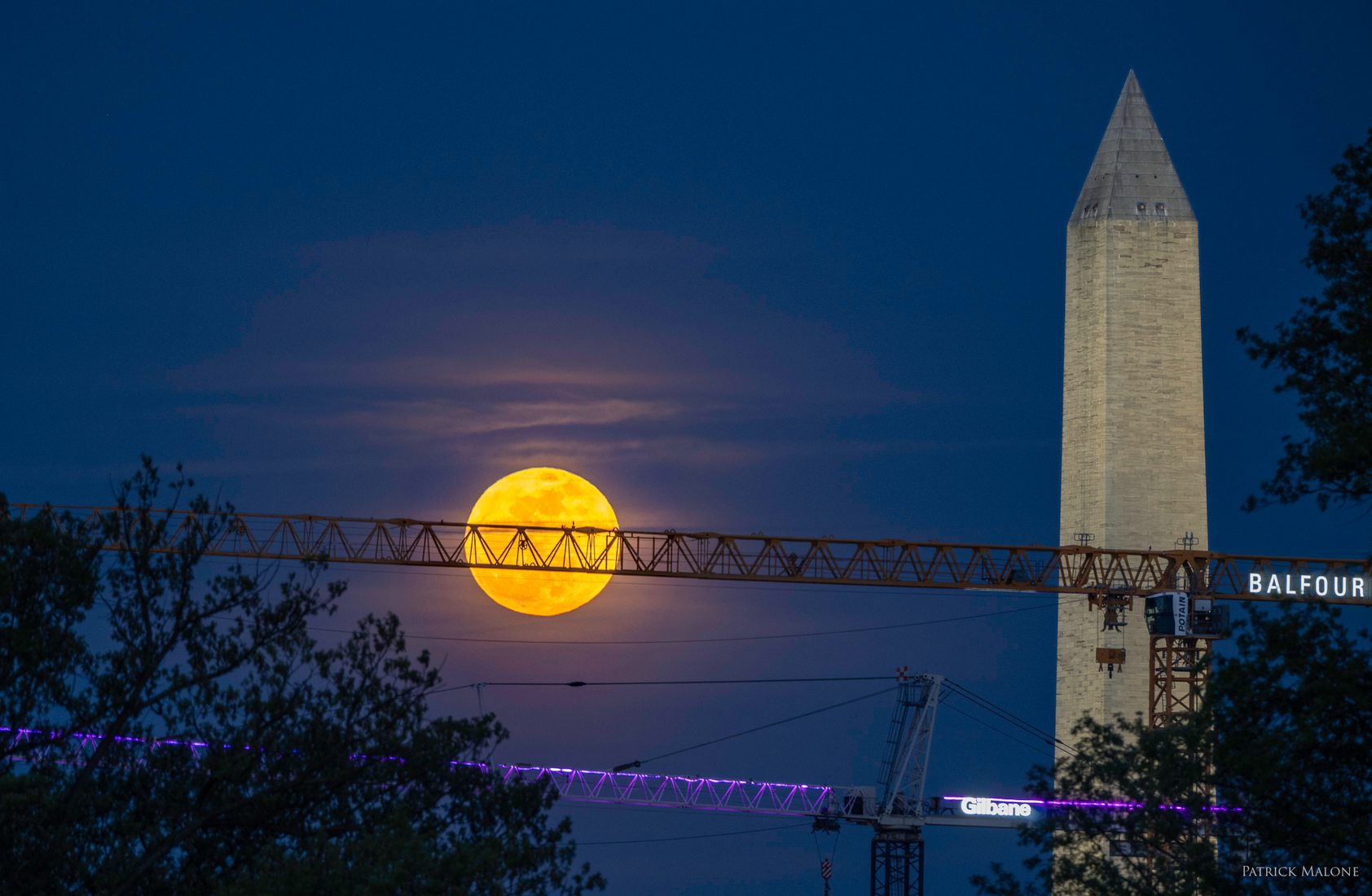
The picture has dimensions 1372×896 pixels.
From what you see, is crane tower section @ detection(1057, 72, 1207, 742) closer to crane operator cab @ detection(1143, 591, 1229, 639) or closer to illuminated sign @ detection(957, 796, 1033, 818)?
crane operator cab @ detection(1143, 591, 1229, 639)

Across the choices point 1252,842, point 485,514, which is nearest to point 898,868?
point 485,514

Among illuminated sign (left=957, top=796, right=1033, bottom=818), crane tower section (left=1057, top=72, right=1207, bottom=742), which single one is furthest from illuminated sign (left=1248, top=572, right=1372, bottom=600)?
illuminated sign (left=957, top=796, right=1033, bottom=818)

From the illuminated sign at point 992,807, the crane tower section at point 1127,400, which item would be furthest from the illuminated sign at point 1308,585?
the illuminated sign at point 992,807

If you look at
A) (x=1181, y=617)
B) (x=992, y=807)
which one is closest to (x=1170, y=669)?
(x=1181, y=617)

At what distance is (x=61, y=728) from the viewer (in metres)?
31.8

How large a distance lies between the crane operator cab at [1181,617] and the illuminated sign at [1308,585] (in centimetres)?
361

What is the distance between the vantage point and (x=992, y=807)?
11994 centimetres

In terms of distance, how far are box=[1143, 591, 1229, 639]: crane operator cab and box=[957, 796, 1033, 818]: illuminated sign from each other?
3481 centimetres

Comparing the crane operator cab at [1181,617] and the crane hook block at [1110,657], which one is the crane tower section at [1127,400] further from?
the crane operator cab at [1181,617]

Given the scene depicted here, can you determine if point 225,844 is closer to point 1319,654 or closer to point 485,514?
point 1319,654

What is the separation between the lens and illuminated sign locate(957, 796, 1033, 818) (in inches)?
4670

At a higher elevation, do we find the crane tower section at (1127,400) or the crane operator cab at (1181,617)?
the crane tower section at (1127,400)

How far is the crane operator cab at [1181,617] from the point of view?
84.0 metres

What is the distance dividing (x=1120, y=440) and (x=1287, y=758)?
2429 inches
